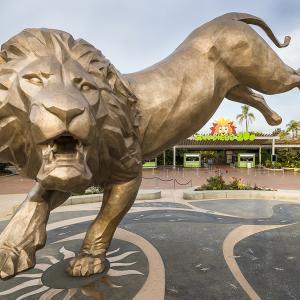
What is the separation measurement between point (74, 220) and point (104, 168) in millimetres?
3180

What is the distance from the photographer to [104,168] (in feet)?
7.31

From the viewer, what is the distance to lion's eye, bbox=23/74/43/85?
1763 millimetres

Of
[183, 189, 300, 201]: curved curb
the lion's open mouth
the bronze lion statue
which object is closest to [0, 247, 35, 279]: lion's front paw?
the bronze lion statue

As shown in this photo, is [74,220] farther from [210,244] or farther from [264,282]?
[264,282]

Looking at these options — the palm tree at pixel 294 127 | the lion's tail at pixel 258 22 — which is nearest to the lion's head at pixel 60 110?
Answer: the lion's tail at pixel 258 22

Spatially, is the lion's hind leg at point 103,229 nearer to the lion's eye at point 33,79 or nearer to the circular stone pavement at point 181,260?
the circular stone pavement at point 181,260

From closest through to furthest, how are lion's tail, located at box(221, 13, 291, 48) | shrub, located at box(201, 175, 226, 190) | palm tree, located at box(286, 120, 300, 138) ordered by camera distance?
lion's tail, located at box(221, 13, 291, 48), shrub, located at box(201, 175, 226, 190), palm tree, located at box(286, 120, 300, 138)

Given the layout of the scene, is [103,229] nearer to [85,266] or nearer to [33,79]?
[85,266]

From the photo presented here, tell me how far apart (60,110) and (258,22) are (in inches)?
114

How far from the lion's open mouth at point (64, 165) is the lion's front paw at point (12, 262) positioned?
2.46 ft

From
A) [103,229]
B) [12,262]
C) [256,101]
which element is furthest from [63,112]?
[256,101]

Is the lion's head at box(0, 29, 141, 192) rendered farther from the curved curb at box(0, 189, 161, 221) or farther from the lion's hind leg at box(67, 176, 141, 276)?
the curved curb at box(0, 189, 161, 221)

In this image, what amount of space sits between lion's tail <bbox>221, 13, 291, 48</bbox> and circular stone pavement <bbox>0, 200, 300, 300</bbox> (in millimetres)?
2545

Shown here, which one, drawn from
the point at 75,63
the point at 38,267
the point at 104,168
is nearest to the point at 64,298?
the point at 38,267
